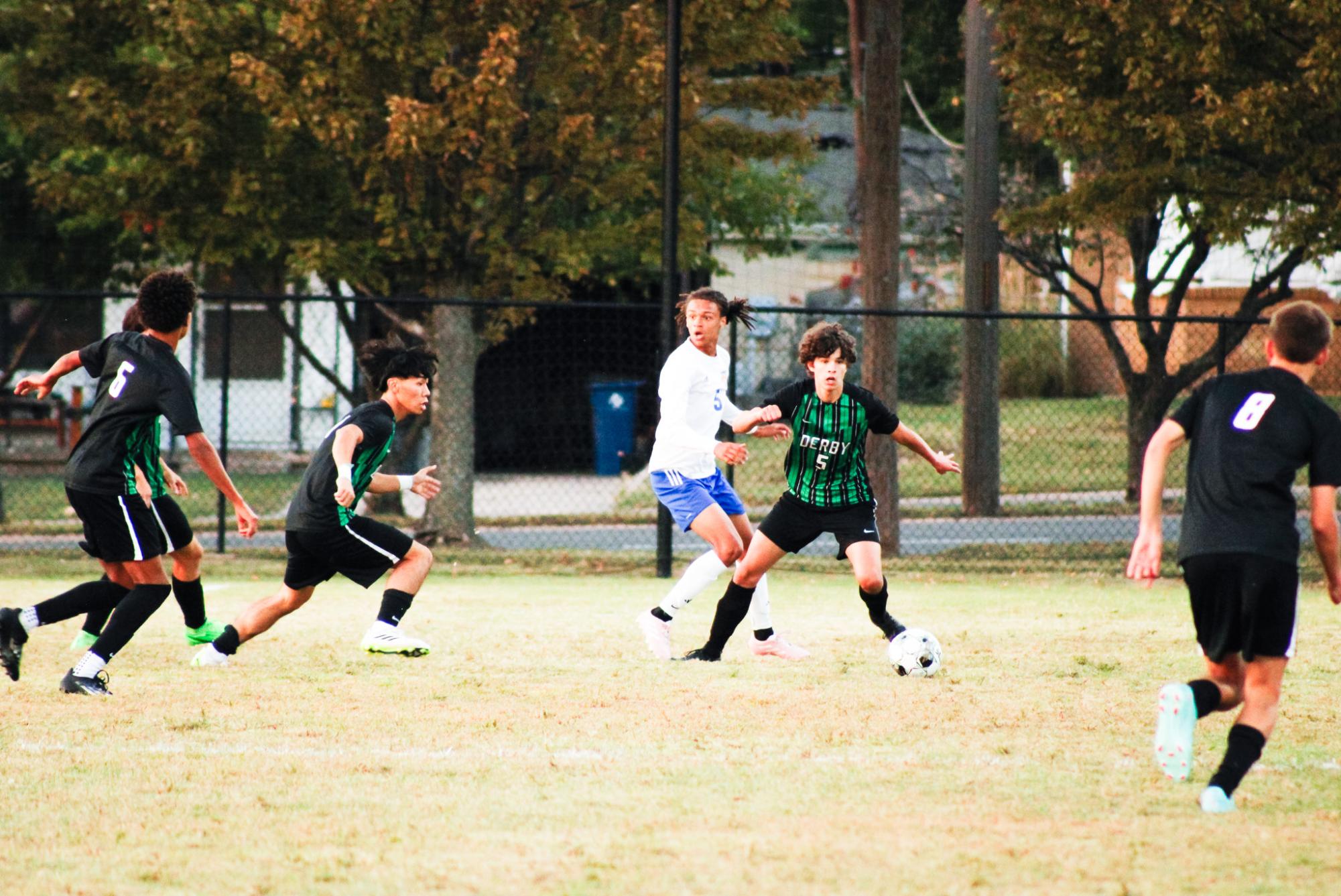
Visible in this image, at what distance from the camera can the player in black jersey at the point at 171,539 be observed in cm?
758

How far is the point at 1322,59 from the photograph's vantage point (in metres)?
12.3

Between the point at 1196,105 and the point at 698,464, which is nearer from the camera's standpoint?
the point at 698,464

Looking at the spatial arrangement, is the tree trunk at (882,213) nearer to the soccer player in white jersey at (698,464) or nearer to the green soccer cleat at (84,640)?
the soccer player in white jersey at (698,464)

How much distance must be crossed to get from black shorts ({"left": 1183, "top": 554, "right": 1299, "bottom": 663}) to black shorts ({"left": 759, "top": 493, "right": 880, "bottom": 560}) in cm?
282

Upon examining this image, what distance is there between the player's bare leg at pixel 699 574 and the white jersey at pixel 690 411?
0.91ft

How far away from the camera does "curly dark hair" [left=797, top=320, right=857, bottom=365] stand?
7.84 meters

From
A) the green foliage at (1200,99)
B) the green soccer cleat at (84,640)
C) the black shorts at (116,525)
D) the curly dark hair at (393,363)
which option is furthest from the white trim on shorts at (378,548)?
the green foliage at (1200,99)

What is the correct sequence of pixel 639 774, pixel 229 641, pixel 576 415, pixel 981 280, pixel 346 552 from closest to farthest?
pixel 639 774
pixel 346 552
pixel 229 641
pixel 981 280
pixel 576 415

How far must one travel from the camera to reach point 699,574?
8.52 m

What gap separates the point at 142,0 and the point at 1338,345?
1633 cm

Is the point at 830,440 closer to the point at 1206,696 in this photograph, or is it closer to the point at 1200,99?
the point at 1206,696

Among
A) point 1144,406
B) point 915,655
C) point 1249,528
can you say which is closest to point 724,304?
point 915,655

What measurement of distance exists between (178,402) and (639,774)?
2.81 m

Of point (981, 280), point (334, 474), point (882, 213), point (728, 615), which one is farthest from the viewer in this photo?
point (981, 280)
